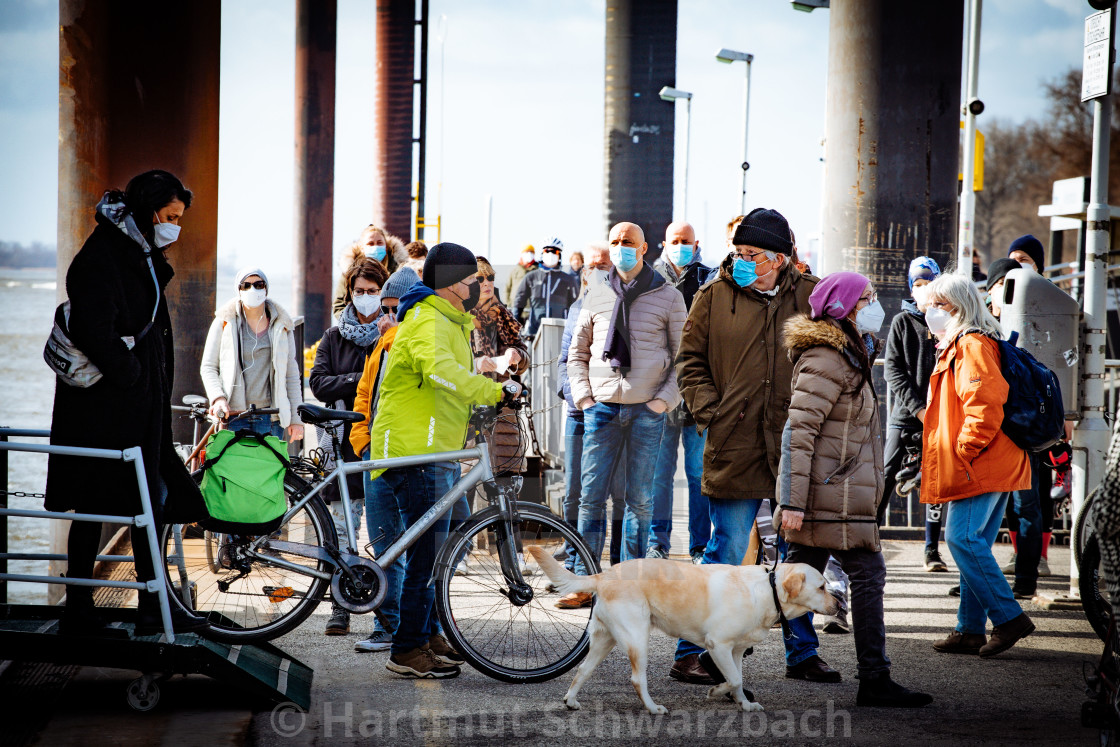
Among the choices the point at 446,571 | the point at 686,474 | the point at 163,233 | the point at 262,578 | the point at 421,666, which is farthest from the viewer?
the point at 686,474

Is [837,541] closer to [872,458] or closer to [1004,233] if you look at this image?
[872,458]

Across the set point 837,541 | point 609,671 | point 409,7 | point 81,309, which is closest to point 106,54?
point 81,309

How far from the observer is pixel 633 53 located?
1416 centimetres

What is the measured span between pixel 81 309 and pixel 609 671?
9.68 feet

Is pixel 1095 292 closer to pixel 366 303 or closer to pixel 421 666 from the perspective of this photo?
pixel 366 303

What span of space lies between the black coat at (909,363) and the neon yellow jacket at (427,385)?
3598mm

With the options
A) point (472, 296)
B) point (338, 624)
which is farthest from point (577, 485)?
point (472, 296)

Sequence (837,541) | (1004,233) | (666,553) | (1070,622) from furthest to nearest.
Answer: (1004,233) < (666,553) < (1070,622) < (837,541)

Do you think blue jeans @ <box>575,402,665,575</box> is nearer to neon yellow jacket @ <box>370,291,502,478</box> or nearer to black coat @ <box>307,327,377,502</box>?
black coat @ <box>307,327,377,502</box>

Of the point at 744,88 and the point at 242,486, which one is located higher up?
the point at 744,88

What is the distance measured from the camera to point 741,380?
5.55 metres

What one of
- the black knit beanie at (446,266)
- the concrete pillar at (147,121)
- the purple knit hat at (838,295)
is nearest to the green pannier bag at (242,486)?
the black knit beanie at (446,266)

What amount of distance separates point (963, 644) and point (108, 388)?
449 cm

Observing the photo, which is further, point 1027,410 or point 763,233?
point 1027,410
